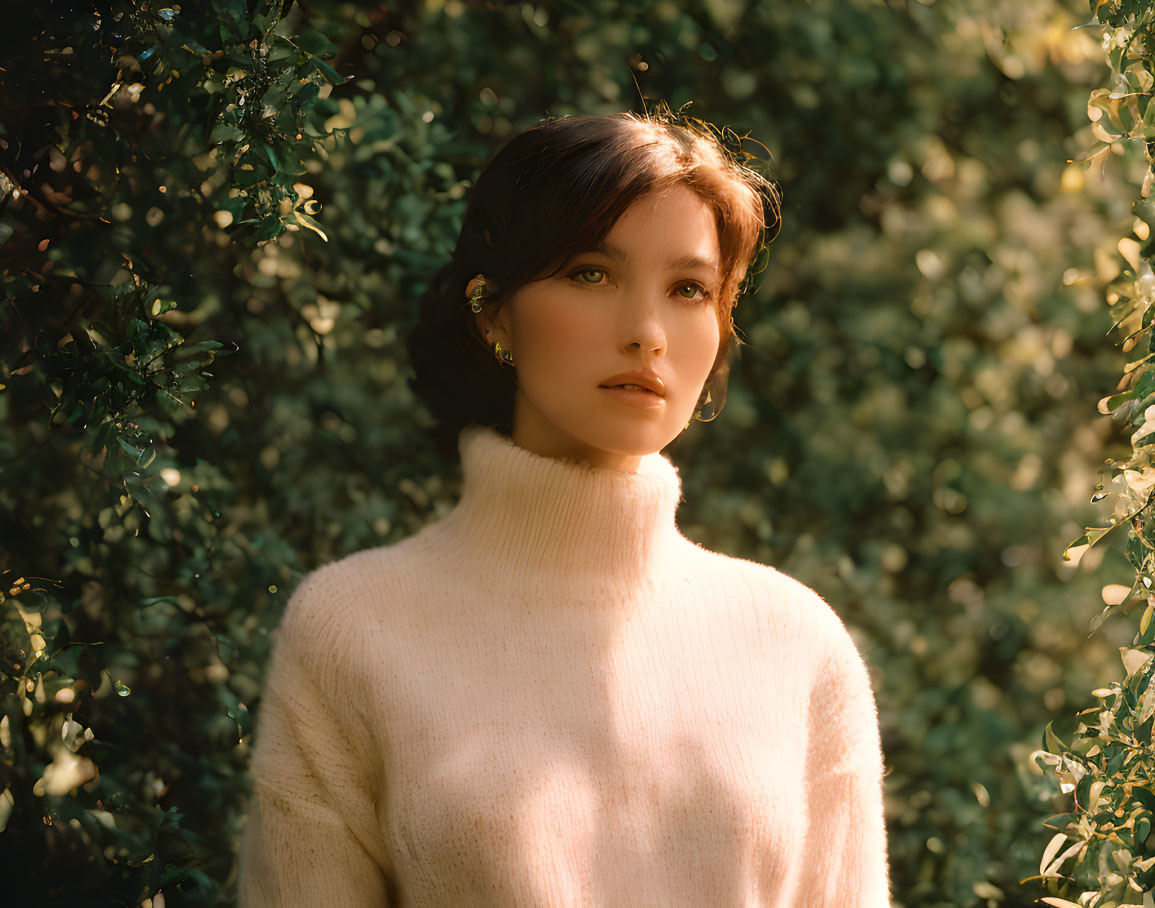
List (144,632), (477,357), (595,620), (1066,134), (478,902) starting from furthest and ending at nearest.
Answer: (1066,134) < (144,632) < (477,357) < (595,620) < (478,902)

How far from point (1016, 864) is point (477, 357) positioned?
4.79 ft

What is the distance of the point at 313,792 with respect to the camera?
1.42 m

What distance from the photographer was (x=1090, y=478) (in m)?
2.34

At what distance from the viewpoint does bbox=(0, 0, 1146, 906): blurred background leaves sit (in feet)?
5.06

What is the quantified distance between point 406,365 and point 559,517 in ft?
2.29

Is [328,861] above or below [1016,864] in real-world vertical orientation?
above

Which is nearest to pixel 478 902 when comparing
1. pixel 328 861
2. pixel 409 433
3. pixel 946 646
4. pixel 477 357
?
pixel 328 861

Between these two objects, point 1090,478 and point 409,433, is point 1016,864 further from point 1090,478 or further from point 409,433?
point 409,433

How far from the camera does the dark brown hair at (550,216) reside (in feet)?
4.56

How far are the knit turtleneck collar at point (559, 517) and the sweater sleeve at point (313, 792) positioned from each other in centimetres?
23

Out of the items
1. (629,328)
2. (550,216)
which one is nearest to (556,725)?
(629,328)

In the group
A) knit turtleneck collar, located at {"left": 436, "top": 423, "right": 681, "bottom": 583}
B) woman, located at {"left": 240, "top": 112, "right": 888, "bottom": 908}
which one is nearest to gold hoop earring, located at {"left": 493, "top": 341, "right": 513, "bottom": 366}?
woman, located at {"left": 240, "top": 112, "right": 888, "bottom": 908}

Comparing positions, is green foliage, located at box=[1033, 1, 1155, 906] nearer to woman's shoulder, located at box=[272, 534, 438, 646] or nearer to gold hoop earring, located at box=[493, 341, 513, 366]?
gold hoop earring, located at box=[493, 341, 513, 366]

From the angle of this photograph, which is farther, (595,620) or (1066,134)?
(1066,134)
